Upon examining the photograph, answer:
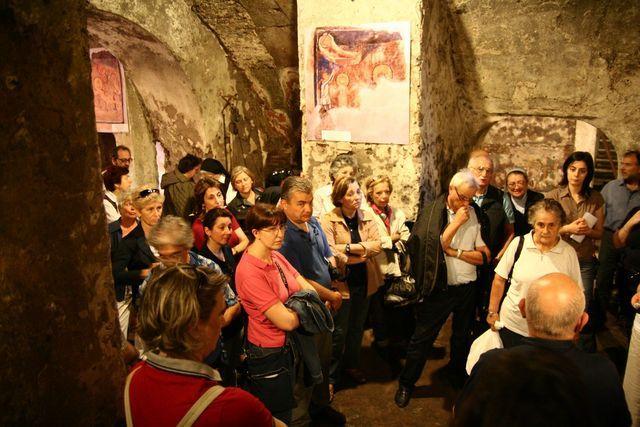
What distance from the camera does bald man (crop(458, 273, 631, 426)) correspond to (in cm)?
180

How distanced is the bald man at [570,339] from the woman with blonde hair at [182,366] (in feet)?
2.88

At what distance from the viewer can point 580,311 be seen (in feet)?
6.39

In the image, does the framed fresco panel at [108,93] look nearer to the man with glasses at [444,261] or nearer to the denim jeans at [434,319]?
the man with glasses at [444,261]

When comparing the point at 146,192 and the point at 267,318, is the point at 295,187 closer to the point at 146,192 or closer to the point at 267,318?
the point at 267,318

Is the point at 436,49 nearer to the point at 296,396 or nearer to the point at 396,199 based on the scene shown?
the point at 396,199

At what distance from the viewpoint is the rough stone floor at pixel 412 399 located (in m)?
3.65

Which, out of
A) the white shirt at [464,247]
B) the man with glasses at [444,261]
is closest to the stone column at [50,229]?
the man with glasses at [444,261]

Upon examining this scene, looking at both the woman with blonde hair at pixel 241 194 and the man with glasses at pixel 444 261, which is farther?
the woman with blonde hair at pixel 241 194

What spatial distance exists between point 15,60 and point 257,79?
5362mm

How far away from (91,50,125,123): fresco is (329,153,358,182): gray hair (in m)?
4.97

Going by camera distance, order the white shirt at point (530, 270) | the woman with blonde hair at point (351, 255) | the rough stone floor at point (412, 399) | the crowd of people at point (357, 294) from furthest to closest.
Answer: the woman with blonde hair at point (351, 255)
the rough stone floor at point (412, 399)
the white shirt at point (530, 270)
the crowd of people at point (357, 294)

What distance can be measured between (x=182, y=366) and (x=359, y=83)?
12.6 feet

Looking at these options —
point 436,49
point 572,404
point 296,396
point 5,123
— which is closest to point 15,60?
point 5,123

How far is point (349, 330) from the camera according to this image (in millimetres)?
4027
